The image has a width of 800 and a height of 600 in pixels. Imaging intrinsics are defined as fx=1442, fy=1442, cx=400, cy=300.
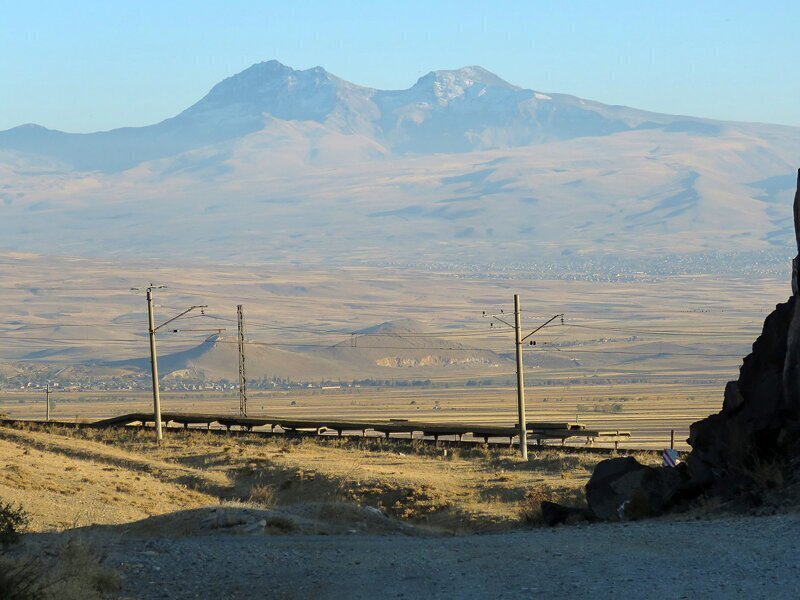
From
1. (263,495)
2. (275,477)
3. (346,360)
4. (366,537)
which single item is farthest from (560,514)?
(346,360)

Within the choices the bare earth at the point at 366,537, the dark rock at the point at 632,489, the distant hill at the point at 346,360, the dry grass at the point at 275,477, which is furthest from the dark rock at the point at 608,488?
the distant hill at the point at 346,360

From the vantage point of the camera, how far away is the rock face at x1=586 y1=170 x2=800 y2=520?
59.8ft

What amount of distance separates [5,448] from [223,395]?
88.5 meters

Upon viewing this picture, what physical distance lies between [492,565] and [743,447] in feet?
18.8

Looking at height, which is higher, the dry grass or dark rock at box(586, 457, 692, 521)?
dark rock at box(586, 457, 692, 521)

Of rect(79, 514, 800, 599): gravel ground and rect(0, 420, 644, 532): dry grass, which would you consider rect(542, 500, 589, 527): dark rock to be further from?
rect(0, 420, 644, 532): dry grass

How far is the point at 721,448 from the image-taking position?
19125 millimetres

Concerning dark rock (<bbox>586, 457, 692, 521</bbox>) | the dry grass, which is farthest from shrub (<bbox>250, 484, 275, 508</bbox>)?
dark rock (<bbox>586, 457, 692, 521</bbox>)

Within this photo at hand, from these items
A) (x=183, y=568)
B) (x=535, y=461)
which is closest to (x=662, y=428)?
(x=535, y=461)

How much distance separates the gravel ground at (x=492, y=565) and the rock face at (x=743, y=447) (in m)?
1.81

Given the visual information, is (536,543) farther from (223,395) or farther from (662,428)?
(223,395)

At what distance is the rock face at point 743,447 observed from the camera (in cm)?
1823

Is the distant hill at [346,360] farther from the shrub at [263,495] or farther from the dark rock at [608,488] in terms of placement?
the dark rock at [608,488]

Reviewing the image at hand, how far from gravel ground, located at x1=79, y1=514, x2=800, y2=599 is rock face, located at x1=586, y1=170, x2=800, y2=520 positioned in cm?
181
